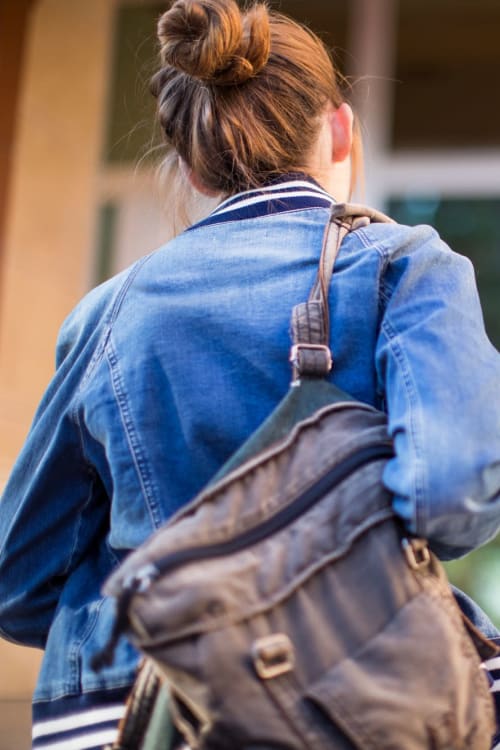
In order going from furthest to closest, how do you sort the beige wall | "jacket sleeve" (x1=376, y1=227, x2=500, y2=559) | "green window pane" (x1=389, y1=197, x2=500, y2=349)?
"green window pane" (x1=389, y1=197, x2=500, y2=349) → the beige wall → "jacket sleeve" (x1=376, y1=227, x2=500, y2=559)

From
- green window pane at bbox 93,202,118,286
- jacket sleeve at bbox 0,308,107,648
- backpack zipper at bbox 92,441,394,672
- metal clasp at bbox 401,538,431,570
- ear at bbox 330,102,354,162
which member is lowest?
green window pane at bbox 93,202,118,286

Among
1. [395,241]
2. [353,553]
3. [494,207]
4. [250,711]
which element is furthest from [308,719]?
[494,207]

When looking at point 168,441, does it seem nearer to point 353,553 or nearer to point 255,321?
point 255,321

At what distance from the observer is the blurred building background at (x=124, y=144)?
4.70 metres

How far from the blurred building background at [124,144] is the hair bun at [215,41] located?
10.6 feet

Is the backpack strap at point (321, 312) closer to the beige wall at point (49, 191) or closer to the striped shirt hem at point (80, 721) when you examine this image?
the striped shirt hem at point (80, 721)

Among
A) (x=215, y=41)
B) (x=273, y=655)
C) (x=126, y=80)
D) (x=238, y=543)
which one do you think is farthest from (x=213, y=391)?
(x=126, y=80)

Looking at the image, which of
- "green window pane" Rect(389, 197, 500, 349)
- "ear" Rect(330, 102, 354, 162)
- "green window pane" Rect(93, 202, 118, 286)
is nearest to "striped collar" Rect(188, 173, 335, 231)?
"ear" Rect(330, 102, 354, 162)

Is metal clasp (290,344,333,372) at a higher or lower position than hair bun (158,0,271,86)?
lower

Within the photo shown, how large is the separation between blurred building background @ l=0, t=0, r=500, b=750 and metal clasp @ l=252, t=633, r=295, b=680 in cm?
358

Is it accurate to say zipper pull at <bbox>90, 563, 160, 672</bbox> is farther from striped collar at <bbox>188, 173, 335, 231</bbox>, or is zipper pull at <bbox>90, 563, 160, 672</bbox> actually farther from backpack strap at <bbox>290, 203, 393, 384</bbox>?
striped collar at <bbox>188, 173, 335, 231</bbox>

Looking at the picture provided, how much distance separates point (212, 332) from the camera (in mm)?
1294

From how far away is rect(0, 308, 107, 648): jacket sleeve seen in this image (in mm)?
1422

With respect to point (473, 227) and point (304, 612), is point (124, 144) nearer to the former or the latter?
point (473, 227)
